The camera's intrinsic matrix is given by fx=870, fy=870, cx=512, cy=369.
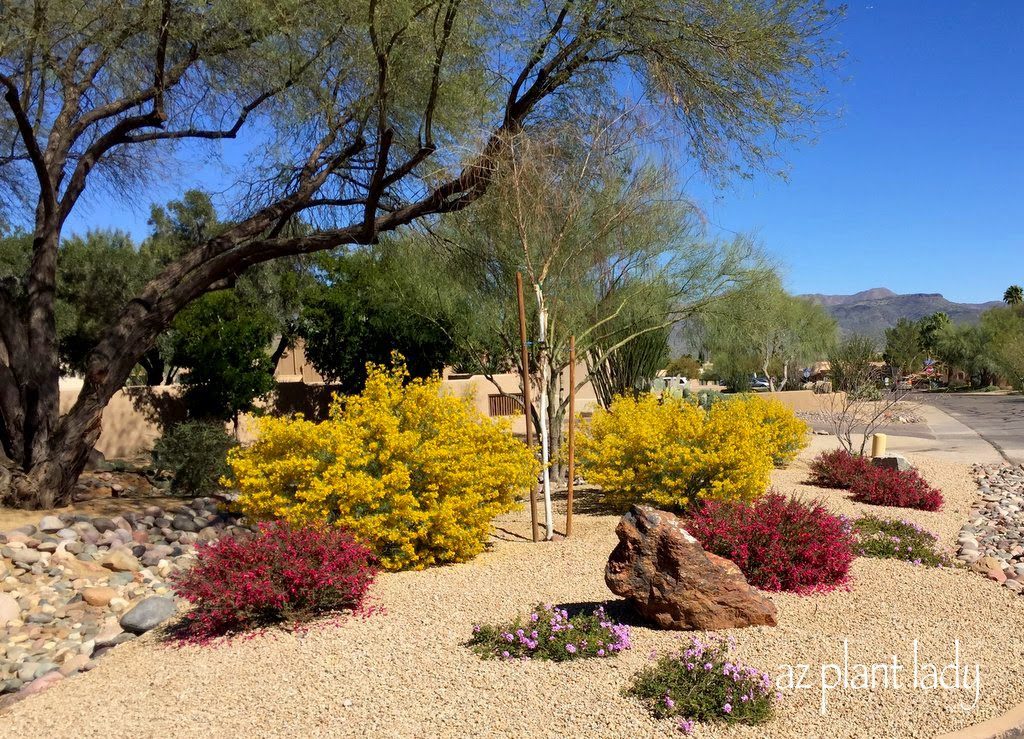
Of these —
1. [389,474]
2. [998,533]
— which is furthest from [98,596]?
[998,533]

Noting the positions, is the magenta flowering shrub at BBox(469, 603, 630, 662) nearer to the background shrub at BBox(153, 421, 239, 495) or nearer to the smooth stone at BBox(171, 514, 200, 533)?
the smooth stone at BBox(171, 514, 200, 533)

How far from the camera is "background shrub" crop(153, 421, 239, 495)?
12.7 meters

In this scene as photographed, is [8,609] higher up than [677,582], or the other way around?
[677,582]

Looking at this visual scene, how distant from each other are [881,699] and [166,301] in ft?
28.7

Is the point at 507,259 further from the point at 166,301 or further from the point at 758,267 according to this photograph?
the point at 758,267

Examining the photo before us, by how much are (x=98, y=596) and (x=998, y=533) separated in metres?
10.0

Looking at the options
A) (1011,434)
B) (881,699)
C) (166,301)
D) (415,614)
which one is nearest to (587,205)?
(166,301)

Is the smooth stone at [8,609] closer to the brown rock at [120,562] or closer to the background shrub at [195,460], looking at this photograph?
the brown rock at [120,562]

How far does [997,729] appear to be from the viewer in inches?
173

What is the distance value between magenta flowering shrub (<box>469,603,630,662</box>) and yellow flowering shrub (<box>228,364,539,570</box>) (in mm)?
2170

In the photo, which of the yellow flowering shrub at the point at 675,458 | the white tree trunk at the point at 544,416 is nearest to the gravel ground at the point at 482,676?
the white tree trunk at the point at 544,416

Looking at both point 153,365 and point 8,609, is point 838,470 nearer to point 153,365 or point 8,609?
point 8,609

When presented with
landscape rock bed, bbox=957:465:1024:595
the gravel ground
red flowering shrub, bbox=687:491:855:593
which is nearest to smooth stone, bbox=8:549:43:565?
the gravel ground

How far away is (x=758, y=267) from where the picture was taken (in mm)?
15375
